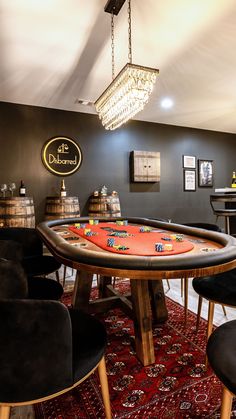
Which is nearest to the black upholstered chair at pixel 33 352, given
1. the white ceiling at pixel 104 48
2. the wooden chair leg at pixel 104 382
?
the wooden chair leg at pixel 104 382

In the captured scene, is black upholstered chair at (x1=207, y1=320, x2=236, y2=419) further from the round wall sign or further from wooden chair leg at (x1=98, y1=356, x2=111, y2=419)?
the round wall sign

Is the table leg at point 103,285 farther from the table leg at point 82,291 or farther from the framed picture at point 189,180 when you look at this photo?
the framed picture at point 189,180

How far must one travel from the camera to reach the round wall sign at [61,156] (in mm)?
4781

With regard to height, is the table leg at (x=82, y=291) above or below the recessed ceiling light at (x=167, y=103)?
below

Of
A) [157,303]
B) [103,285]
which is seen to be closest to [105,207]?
[103,285]

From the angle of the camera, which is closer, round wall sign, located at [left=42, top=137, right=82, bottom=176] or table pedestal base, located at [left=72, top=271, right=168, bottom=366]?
table pedestal base, located at [left=72, top=271, right=168, bottom=366]

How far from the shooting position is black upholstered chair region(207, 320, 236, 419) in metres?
0.82

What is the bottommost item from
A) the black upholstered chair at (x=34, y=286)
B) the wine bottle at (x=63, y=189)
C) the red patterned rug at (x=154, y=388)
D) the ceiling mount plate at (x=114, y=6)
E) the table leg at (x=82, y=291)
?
the red patterned rug at (x=154, y=388)

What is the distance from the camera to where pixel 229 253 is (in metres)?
1.24

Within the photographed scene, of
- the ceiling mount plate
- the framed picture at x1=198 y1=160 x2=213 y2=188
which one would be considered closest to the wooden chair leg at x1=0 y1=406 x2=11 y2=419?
the ceiling mount plate

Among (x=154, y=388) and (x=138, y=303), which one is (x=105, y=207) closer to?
(x=138, y=303)

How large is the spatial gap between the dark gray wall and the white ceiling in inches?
19.9

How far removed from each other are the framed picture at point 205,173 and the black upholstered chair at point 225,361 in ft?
18.6

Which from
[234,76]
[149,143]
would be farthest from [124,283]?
[149,143]
